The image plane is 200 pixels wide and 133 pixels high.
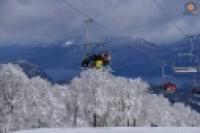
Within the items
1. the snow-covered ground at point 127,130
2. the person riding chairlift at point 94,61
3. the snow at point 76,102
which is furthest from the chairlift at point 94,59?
the snow at point 76,102

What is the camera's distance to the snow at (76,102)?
74875mm

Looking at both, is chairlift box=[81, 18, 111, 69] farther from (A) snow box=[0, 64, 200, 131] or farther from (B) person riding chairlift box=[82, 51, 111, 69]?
(A) snow box=[0, 64, 200, 131]

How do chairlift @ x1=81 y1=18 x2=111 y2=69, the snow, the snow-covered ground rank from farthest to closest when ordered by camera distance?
the snow < chairlift @ x1=81 y1=18 x2=111 y2=69 < the snow-covered ground

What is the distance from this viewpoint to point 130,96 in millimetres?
96875

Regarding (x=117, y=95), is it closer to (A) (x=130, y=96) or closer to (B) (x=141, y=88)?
(A) (x=130, y=96)

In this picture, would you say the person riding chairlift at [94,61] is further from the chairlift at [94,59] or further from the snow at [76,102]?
the snow at [76,102]

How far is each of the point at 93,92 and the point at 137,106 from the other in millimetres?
9683

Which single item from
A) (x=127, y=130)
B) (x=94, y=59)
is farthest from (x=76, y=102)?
(x=127, y=130)

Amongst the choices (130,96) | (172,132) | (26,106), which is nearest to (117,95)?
(130,96)

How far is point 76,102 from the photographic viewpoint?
3585 inches

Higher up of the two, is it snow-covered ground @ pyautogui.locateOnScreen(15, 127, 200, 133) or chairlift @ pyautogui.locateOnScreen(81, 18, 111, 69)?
chairlift @ pyautogui.locateOnScreen(81, 18, 111, 69)

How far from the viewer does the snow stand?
2948 inches

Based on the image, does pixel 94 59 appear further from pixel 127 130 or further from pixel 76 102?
pixel 76 102

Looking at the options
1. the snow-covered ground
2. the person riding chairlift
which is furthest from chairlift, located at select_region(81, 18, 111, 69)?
the snow-covered ground
